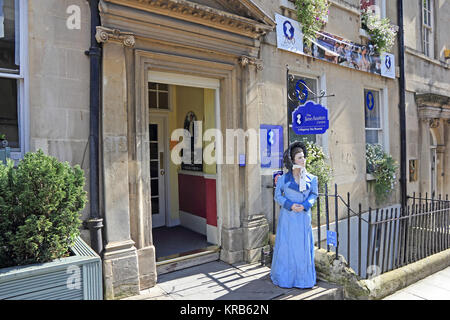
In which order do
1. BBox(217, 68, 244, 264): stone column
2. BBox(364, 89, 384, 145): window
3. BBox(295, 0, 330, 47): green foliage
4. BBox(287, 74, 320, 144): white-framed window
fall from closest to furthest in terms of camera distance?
1. BBox(217, 68, 244, 264): stone column
2. BBox(295, 0, 330, 47): green foliage
3. BBox(287, 74, 320, 144): white-framed window
4. BBox(364, 89, 384, 145): window

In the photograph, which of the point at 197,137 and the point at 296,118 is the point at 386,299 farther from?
the point at 197,137

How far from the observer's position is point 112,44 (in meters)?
4.15

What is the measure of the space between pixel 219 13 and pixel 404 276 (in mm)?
5094

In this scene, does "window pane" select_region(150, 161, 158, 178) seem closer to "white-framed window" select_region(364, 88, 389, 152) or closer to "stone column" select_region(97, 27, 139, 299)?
Answer: "stone column" select_region(97, 27, 139, 299)

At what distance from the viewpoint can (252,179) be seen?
5578 millimetres

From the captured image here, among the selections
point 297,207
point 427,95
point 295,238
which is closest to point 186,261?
point 295,238

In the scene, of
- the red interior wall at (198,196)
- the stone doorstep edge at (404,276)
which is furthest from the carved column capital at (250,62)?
the stone doorstep edge at (404,276)

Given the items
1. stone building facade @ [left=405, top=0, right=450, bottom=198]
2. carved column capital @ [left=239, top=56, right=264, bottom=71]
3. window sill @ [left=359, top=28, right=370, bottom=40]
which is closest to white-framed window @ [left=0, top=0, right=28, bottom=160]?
carved column capital @ [left=239, top=56, right=264, bottom=71]

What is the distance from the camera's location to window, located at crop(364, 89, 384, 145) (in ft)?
26.9

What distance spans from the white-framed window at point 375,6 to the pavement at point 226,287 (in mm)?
7059

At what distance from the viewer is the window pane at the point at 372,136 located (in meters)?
8.26

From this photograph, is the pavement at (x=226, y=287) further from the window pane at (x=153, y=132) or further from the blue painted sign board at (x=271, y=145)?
the window pane at (x=153, y=132)

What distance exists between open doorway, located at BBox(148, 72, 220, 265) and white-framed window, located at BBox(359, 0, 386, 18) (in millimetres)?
5019

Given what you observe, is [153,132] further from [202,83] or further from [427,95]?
[427,95]
